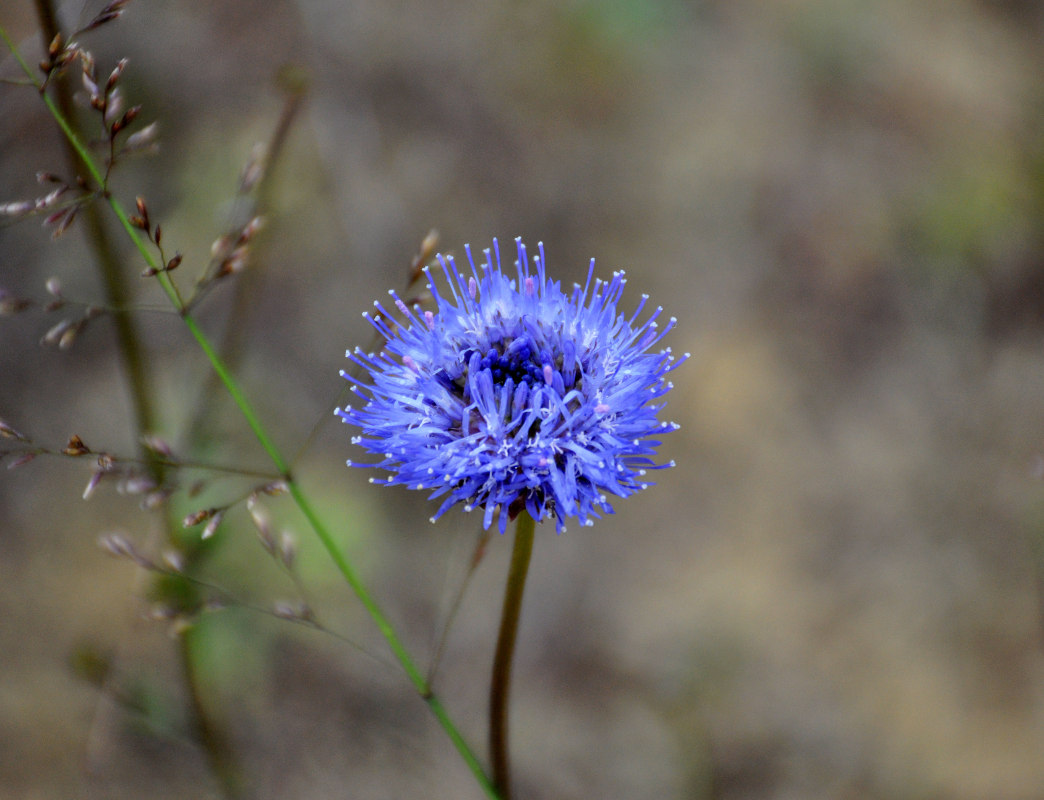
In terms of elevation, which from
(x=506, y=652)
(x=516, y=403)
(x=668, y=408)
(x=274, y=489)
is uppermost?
(x=668, y=408)

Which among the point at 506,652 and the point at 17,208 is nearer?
the point at 17,208

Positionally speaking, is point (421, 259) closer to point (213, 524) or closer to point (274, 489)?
point (274, 489)

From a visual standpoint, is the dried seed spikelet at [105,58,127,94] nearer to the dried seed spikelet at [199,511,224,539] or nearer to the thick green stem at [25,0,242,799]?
the thick green stem at [25,0,242,799]

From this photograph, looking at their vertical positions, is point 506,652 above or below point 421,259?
below

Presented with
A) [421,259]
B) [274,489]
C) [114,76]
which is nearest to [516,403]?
[421,259]

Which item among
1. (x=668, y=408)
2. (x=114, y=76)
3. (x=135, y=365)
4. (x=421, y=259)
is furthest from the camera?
(x=668, y=408)

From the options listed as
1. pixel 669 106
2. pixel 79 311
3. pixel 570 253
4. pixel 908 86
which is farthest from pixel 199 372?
pixel 908 86

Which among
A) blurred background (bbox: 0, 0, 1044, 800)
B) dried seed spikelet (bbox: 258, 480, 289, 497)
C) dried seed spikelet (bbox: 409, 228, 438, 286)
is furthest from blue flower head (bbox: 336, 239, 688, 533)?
blurred background (bbox: 0, 0, 1044, 800)
